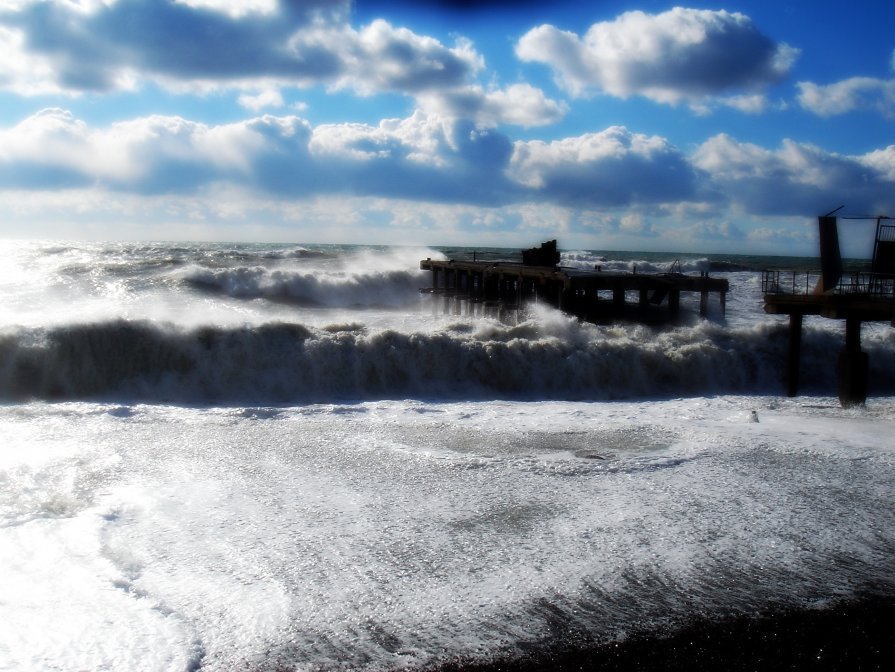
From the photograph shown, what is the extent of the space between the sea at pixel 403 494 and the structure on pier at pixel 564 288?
2548 mm

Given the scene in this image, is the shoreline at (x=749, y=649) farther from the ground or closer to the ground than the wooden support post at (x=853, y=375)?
closer to the ground

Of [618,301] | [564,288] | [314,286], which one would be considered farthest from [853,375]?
[314,286]

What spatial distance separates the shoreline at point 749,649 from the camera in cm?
495

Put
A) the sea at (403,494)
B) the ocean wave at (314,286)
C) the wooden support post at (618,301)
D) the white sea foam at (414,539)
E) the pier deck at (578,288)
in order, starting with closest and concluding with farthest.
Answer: the white sea foam at (414,539) → the sea at (403,494) → the pier deck at (578,288) → the wooden support post at (618,301) → the ocean wave at (314,286)

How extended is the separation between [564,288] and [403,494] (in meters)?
13.2

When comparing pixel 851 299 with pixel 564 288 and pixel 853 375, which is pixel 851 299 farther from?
pixel 564 288

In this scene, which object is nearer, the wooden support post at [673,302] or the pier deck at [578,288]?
the pier deck at [578,288]

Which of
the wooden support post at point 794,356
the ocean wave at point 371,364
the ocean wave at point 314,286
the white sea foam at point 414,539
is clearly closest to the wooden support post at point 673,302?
the ocean wave at point 371,364

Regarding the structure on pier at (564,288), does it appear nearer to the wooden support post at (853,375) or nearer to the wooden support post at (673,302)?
the wooden support post at (673,302)

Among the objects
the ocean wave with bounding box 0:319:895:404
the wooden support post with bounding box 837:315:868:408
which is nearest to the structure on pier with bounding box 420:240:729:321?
the ocean wave with bounding box 0:319:895:404

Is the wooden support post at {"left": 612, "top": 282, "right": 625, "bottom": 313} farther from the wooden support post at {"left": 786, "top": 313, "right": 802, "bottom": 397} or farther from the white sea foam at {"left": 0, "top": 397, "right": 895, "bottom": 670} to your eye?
the white sea foam at {"left": 0, "top": 397, "right": 895, "bottom": 670}

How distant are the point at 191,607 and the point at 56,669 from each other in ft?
3.27

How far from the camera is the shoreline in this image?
16.2ft

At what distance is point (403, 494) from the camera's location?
27.3ft
